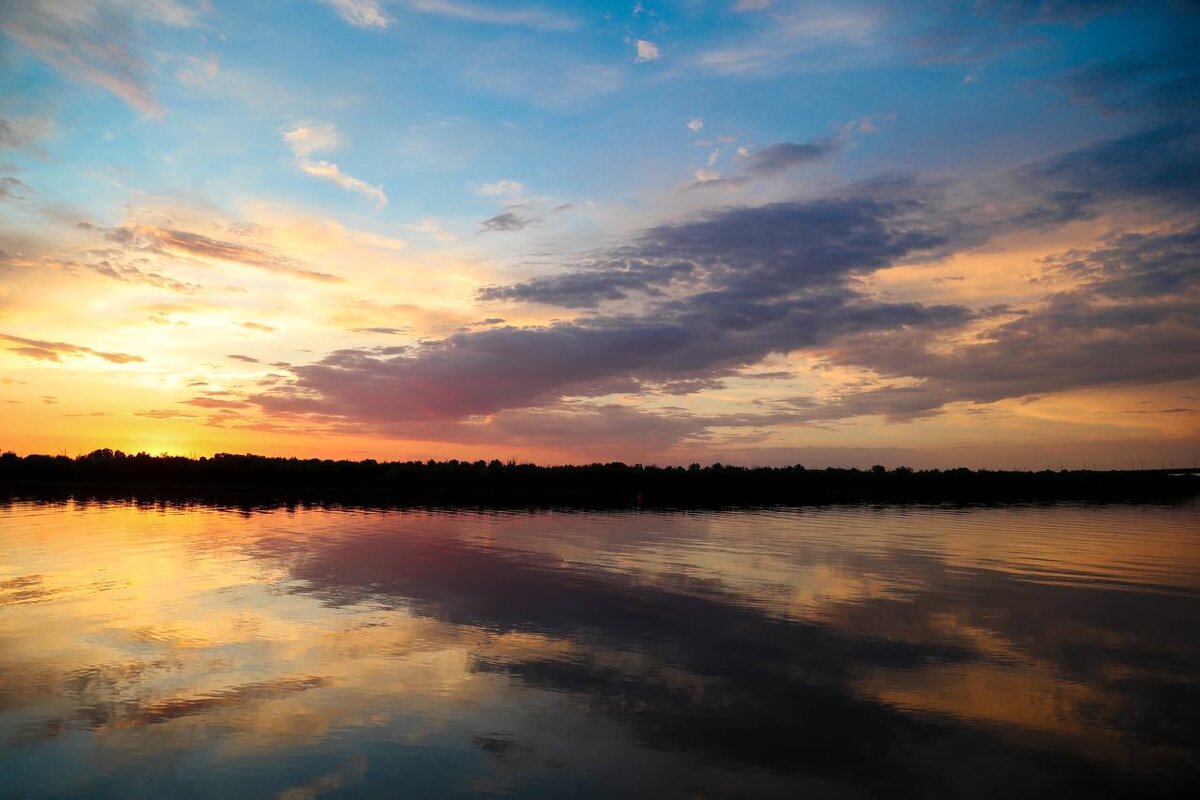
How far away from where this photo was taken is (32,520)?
4384cm

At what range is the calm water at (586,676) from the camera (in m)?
10.5

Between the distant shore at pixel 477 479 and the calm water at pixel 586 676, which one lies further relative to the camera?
the distant shore at pixel 477 479

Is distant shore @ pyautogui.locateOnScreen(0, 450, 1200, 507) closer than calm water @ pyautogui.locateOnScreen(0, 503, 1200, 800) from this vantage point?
No

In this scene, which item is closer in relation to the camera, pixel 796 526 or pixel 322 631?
pixel 322 631

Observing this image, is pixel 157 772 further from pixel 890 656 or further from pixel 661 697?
pixel 890 656

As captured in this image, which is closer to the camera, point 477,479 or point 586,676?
point 586,676

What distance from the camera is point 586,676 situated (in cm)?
1485

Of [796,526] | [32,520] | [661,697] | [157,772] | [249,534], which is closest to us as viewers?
[157,772]

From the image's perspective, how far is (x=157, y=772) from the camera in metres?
10.2

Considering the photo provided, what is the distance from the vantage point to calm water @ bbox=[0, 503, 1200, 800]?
10461mm

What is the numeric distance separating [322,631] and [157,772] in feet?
25.5

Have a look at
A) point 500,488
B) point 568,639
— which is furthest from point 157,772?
point 500,488

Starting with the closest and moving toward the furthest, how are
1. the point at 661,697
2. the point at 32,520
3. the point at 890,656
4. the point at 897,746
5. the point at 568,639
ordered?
the point at 897,746
the point at 661,697
the point at 890,656
the point at 568,639
the point at 32,520

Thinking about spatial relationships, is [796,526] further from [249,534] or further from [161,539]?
[161,539]
